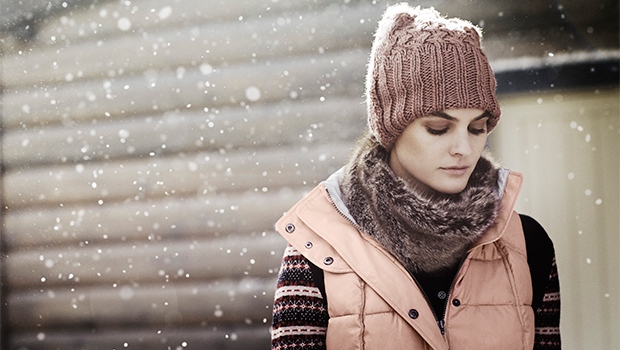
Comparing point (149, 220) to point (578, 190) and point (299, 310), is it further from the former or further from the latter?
point (578, 190)

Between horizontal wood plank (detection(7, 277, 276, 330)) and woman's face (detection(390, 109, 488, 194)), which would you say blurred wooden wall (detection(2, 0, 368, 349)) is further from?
woman's face (detection(390, 109, 488, 194))

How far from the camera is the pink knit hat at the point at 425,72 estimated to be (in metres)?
1.03

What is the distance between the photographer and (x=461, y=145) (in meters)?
1.04

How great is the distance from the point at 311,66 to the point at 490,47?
723mm

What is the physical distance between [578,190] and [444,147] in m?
0.83

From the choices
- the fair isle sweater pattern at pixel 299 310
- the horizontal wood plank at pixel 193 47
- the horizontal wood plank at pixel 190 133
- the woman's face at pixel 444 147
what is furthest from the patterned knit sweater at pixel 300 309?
the horizontal wood plank at pixel 193 47

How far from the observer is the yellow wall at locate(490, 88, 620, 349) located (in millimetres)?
1478

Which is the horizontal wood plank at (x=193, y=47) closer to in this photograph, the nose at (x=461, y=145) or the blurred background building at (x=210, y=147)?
the blurred background building at (x=210, y=147)

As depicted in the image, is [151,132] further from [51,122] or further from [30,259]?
[30,259]

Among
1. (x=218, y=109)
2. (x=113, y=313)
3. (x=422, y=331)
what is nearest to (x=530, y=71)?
(x=422, y=331)

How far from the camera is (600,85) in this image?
1475 mm

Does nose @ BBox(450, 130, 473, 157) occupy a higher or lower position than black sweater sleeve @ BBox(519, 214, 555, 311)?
higher

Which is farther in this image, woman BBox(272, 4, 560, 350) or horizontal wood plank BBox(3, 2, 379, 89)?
horizontal wood plank BBox(3, 2, 379, 89)

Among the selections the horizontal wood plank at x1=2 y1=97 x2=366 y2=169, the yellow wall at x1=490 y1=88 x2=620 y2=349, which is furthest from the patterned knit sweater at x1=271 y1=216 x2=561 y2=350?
the horizontal wood plank at x1=2 y1=97 x2=366 y2=169
